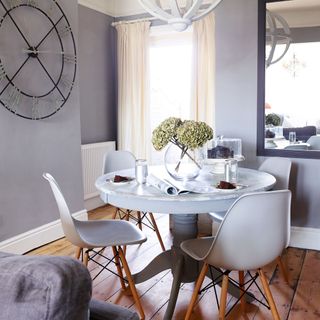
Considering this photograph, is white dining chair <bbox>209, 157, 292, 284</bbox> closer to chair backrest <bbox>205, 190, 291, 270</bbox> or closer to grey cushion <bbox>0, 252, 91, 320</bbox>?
chair backrest <bbox>205, 190, 291, 270</bbox>

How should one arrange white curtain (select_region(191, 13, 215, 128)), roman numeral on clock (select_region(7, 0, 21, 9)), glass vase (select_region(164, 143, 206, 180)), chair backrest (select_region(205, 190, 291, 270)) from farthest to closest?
white curtain (select_region(191, 13, 215, 128)) → roman numeral on clock (select_region(7, 0, 21, 9)) → glass vase (select_region(164, 143, 206, 180)) → chair backrest (select_region(205, 190, 291, 270))

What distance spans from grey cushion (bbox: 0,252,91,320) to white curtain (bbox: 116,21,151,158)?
420cm

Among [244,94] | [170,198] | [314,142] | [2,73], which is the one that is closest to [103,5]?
[2,73]

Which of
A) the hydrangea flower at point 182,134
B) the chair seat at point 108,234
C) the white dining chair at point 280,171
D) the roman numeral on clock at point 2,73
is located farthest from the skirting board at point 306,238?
the roman numeral on clock at point 2,73

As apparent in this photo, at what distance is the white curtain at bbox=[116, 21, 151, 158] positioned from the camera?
4.80 meters

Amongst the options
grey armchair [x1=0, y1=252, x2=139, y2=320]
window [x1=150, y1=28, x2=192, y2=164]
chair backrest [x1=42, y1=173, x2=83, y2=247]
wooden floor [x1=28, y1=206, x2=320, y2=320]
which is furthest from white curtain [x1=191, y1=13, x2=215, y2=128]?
grey armchair [x1=0, y1=252, x2=139, y2=320]

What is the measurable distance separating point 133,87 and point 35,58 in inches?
71.7

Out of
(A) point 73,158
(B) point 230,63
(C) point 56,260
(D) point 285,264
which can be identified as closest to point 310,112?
(B) point 230,63

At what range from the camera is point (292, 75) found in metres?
3.23

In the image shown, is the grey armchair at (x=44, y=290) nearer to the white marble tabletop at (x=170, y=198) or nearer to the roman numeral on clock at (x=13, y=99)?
the white marble tabletop at (x=170, y=198)

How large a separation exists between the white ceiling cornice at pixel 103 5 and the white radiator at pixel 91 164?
1.64m

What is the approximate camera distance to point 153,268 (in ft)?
8.30

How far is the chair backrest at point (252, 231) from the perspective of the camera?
1.76 metres

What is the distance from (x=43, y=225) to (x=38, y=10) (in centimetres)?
186
